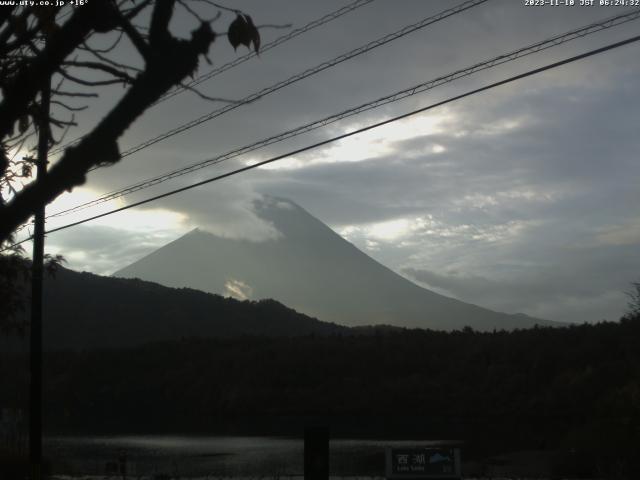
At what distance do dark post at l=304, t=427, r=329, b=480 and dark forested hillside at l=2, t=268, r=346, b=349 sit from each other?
121 meters

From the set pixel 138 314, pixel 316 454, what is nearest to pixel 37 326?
pixel 316 454

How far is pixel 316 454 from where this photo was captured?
11.5 m

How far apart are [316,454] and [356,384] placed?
8461 cm

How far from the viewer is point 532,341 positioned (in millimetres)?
88750

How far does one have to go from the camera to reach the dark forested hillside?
13338 cm

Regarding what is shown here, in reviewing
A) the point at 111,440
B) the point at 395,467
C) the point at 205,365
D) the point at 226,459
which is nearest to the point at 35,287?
the point at 395,467

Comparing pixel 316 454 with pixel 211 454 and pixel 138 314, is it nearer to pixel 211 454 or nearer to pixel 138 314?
pixel 211 454

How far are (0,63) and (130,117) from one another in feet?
10.1

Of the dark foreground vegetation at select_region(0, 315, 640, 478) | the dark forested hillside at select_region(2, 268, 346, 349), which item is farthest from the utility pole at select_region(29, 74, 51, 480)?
the dark forested hillside at select_region(2, 268, 346, 349)

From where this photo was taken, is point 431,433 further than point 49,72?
Yes

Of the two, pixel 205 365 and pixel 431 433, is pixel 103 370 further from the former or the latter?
pixel 431 433

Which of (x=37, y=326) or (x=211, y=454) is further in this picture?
(x=211, y=454)

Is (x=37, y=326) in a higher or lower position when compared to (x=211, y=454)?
higher

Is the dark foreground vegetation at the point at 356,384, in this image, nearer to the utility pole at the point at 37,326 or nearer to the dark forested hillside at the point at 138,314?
the dark forested hillside at the point at 138,314
